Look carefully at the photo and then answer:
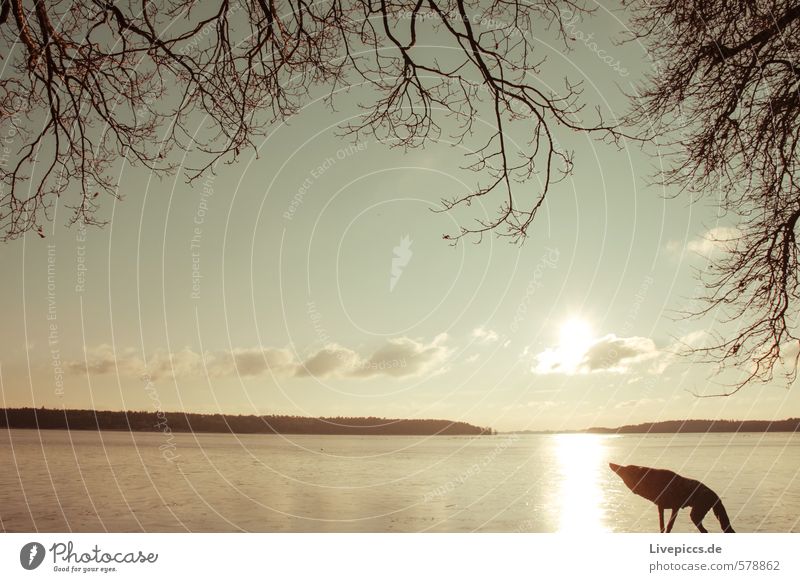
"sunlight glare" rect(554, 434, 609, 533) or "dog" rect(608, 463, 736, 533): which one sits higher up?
"dog" rect(608, 463, 736, 533)

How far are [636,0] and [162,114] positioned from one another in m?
5.00

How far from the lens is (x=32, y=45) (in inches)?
223
